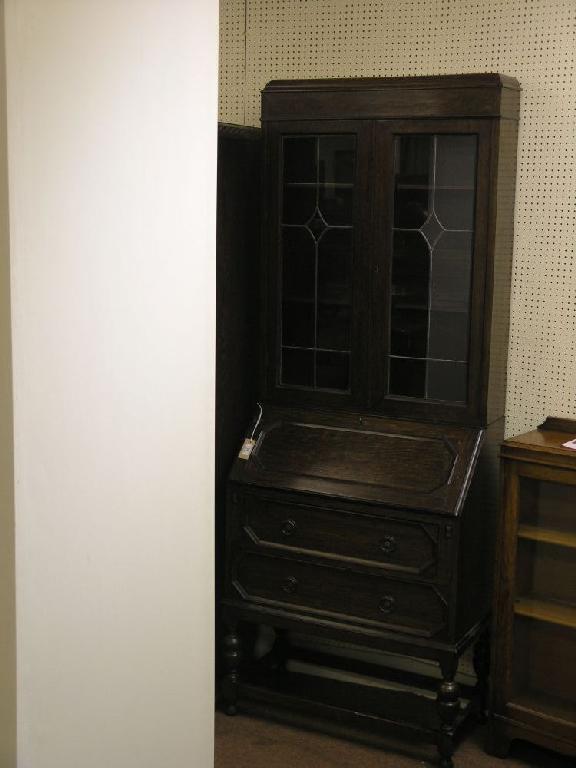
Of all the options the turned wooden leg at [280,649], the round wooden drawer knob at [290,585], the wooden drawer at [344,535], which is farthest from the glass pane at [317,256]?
the turned wooden leg at [280,649]

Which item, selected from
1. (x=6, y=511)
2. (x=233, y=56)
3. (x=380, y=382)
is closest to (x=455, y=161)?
(x=380, y=382)

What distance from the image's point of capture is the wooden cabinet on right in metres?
3.43

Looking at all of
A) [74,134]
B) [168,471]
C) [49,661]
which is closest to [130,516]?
[168,471]

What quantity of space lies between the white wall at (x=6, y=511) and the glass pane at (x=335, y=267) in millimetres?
2255

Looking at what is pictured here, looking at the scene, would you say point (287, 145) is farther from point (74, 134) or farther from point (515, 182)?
point (74, 134)

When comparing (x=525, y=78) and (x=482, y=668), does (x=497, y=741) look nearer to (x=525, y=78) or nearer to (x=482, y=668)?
(x=482, y=668)

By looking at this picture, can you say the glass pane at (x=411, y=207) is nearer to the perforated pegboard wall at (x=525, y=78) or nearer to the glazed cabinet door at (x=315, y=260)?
the glazed cabinet door at (x=315, y=260)

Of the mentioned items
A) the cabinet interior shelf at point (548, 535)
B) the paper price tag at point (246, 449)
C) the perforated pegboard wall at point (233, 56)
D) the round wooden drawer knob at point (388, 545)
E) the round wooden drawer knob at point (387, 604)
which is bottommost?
the round wooden drawer knob at point (387, 604)

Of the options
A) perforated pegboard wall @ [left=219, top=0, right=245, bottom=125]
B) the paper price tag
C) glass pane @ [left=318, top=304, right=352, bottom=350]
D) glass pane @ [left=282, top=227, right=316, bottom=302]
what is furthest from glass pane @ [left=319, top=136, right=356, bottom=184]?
the paper price tag

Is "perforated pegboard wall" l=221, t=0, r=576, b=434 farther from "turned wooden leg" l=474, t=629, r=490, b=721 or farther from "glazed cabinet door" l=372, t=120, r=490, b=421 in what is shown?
"turned wooden leg" l=474, t=629, r=490, b=721

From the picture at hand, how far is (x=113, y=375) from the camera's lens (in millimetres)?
1809

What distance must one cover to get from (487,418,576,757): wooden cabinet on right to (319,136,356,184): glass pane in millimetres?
1081

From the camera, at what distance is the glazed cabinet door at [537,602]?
136 inches

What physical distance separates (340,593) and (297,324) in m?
0.97
